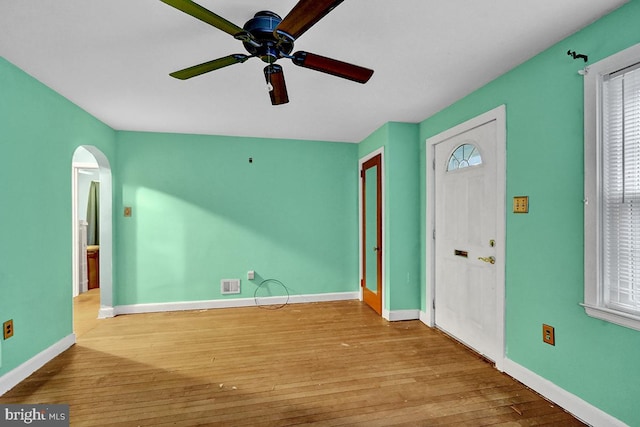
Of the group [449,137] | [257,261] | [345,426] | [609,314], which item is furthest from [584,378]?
[257,261]

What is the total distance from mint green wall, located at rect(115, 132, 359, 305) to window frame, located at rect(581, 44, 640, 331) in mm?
2932

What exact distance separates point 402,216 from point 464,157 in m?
0.99

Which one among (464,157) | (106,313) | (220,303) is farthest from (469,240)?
(106,313)

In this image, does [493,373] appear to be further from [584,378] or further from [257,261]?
[257,261]

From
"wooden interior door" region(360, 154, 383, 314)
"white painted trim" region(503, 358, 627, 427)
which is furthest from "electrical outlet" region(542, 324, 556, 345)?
"wooden interior door" region(360, 154, 383, 314)

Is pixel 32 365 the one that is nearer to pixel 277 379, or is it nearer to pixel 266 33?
pixel 277 379

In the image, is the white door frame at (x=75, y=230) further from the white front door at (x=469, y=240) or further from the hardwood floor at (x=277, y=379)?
the white front door at (x=469, y=240)

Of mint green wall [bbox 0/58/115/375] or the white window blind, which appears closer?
the white window blind

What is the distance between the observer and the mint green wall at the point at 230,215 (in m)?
3.84

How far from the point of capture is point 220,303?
402cm

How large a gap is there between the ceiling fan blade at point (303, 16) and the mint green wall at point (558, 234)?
5.52 feet

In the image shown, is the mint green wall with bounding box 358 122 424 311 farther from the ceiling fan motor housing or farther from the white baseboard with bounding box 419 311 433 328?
the ceiling fan motor housing

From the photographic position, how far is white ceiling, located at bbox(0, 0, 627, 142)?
5.26 feet

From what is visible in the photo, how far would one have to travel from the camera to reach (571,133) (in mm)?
1842
